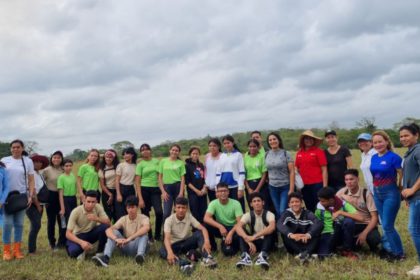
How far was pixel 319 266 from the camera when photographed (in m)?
5.90

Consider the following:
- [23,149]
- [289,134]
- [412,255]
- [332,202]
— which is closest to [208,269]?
[332,202]

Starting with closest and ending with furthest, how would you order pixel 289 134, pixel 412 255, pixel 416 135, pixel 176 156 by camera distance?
pixel 416 135, pixel 412 255, pixel 176 156, pixel 289 134

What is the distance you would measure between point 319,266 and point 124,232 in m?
3.41

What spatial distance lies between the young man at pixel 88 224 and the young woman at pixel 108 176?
979 mm

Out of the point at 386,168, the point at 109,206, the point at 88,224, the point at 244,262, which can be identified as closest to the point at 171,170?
the point at 109,206

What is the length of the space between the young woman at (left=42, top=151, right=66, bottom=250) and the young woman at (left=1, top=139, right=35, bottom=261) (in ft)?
2.20

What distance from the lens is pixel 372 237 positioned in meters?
6.56

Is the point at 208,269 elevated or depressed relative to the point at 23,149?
depressed

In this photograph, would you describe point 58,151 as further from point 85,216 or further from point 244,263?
point 244,263

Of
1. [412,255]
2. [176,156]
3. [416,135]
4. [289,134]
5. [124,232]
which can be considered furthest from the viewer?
[289,134]

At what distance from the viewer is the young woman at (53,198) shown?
8.11m

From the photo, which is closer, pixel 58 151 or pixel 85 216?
pixel 85 216

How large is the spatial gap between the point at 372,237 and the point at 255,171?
2363mm

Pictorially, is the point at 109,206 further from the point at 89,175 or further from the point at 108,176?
the point at 89,175
